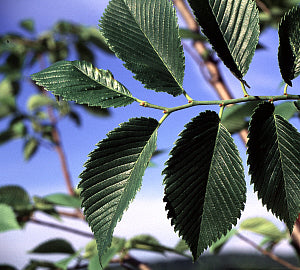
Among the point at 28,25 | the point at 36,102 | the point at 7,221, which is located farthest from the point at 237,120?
the point at 28,25

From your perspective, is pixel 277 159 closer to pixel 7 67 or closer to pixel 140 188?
pixel 140 188

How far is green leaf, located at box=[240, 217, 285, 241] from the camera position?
100 centimetres

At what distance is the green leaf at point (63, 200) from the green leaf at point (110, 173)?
71 cm

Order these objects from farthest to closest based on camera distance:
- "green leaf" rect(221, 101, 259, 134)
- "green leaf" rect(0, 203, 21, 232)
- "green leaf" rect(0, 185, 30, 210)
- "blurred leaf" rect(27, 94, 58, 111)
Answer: "blurred leaf" rect(27, 94, 58, 111) → "green leaf" rect(0, 185, 30, 210) → "green leaf" rect(0, 203, 21, 232) → "green leaf" rect(221, 101, 259, 134)

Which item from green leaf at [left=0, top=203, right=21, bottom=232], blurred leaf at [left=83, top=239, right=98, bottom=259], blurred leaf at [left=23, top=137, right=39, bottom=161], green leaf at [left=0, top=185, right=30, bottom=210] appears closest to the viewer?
green leaf at [left=0, top=203, right=21, bottom=232]

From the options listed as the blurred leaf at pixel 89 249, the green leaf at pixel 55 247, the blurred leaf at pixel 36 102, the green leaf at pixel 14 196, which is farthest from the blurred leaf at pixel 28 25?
the blurred leaf at pixel 89 249

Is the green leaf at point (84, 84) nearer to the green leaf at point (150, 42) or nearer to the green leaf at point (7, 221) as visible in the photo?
the green leaf at point (150, 42)

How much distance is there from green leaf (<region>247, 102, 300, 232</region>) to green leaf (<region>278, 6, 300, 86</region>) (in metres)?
0.04

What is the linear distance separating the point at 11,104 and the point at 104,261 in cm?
154

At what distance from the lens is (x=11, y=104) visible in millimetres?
2033

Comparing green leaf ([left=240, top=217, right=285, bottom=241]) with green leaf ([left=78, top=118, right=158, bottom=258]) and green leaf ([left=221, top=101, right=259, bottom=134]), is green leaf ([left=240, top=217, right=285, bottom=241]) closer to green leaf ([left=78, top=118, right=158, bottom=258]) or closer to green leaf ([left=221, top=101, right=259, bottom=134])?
green leaf ([left=221, top=101, right=259, bottom=134])

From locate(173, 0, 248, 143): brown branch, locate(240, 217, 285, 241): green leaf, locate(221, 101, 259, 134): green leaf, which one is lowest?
locate(240, 217, 285, 241): green leaf

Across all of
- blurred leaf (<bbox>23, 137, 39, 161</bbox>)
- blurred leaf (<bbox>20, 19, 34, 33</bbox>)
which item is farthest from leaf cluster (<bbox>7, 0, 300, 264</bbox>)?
blurred leaf (<bbox>20, 19, 34, 33</bbox>)

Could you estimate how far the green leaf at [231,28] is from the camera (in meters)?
0.26
